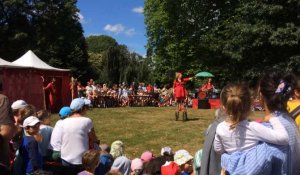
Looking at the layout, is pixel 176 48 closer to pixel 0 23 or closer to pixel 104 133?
pixel 0 23

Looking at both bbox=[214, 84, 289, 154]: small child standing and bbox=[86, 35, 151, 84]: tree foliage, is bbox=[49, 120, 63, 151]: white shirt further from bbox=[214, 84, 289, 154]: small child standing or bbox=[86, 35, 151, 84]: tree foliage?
bbox=[86, 35, 151, 84]: tree foliage

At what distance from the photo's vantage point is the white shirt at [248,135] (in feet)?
10.1

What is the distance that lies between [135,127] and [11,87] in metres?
5.41

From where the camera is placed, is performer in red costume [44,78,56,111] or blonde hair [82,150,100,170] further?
performer in red costume [44,78,56,111]

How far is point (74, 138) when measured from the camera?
556 centimetres

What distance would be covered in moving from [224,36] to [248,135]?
2600cm

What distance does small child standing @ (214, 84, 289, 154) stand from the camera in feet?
10.2

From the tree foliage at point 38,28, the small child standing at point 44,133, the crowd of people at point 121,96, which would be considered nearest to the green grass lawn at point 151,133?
the small child standing at point 44,133

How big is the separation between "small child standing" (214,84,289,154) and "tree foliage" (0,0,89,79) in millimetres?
38725

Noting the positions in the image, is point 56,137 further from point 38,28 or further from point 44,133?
point 38,28

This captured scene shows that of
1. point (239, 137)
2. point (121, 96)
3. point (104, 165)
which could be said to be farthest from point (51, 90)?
point (239, 137)

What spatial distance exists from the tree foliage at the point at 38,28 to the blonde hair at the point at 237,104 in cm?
3875

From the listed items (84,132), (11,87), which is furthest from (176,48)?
(84,132)

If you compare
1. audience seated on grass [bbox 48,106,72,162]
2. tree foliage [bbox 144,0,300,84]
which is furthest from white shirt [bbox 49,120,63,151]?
tree foliage [bbox 144,0,300,84]
